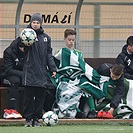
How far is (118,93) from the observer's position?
46.0 ft

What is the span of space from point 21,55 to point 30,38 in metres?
1.39

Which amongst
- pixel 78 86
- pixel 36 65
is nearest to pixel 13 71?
pixel 78 86

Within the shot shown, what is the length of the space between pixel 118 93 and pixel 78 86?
664mm

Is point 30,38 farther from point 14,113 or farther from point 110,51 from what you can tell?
point 110,51

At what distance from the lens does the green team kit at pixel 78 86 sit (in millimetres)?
13922

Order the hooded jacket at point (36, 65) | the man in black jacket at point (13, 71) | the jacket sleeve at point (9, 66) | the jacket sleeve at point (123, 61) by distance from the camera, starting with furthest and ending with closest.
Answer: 1. the jacket sleeve at point (123, 61)
2. the jacket sleeve at point (9, 66)
3. the man in black jacket at point (13, 71)
4. the hooded jacket at point (36, 65)

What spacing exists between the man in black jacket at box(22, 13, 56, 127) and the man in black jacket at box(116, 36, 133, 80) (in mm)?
1889

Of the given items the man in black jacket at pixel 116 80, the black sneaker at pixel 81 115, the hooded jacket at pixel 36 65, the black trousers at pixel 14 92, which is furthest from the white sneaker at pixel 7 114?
the man in black jacket at pixel 116 80

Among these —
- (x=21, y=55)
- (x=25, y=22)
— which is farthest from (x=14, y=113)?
(x=25, y=22)

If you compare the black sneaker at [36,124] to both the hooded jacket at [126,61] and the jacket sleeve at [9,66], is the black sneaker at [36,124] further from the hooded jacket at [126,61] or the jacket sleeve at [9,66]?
the hooded jacket at [126,61]

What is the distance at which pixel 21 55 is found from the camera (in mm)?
13773

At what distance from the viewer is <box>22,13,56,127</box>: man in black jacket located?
1261 centimetres

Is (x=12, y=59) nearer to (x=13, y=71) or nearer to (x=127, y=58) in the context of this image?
(x=13, y=71)

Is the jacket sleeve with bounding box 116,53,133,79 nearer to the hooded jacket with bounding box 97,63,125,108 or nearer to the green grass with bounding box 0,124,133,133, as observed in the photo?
the hooded jacket with bounding box 97,63,125,108
